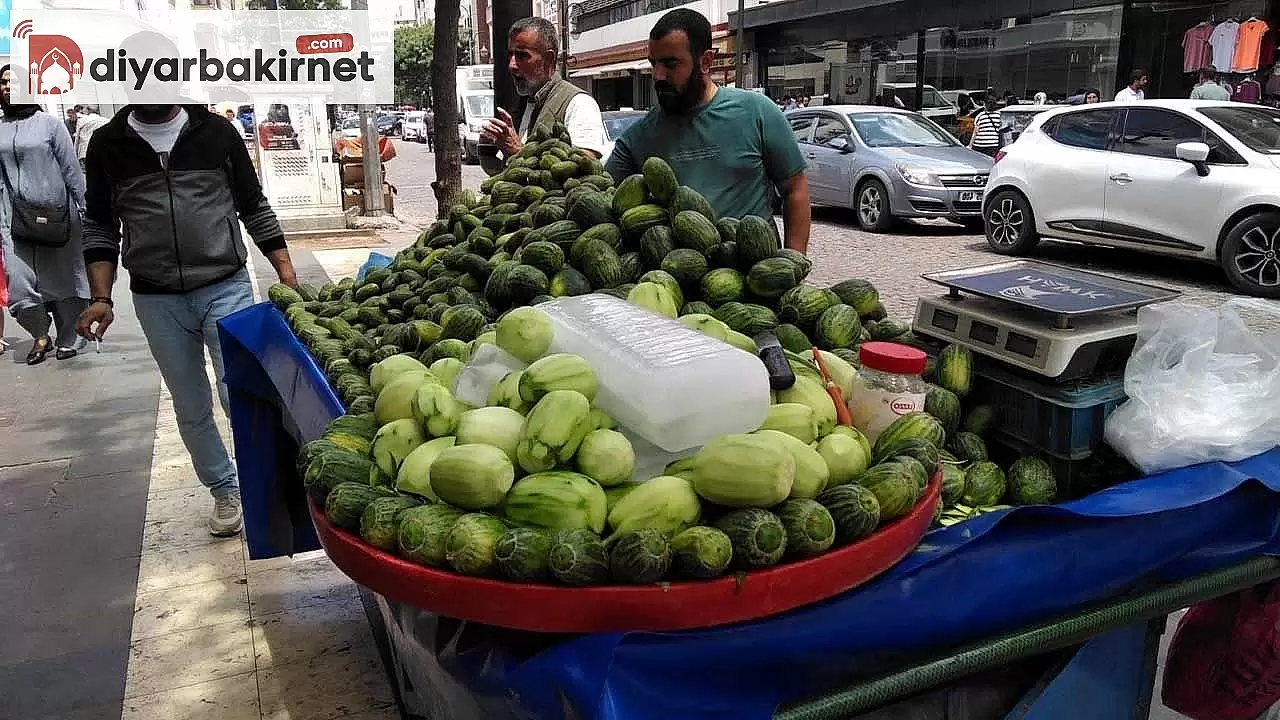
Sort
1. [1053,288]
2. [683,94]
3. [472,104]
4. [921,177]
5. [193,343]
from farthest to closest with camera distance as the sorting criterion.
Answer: [472,104], [921,177], [193,343], [683,94], [1053,288]

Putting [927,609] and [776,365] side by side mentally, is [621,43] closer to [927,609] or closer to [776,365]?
[776,365]

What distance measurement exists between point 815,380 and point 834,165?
11.9 metres

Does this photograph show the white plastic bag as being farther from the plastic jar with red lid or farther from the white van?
the white van

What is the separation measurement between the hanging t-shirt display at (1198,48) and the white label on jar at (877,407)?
56.0ft

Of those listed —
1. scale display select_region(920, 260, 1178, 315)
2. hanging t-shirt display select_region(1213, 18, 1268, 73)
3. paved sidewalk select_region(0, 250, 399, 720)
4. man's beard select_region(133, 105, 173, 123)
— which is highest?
hanging t-shirt display select_region(1213, 18, 1268, 73)

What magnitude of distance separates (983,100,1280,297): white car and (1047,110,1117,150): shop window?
1 cm

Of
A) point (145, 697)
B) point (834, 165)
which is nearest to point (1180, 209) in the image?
point (834, 165)

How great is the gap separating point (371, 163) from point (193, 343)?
11.0 meters

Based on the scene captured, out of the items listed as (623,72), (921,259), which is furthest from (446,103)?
(623,72)

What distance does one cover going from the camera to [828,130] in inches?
543

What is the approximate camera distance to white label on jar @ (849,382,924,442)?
2031 mm

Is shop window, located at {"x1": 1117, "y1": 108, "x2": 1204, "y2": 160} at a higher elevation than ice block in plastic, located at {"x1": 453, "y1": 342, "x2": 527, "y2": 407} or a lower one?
higher

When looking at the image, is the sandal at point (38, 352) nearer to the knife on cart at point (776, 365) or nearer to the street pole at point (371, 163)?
the street pole at point (371, 163)

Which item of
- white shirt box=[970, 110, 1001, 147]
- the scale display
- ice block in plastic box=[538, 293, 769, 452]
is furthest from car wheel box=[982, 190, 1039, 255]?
ice block in plastic box=[538, 293, 769, 452]
